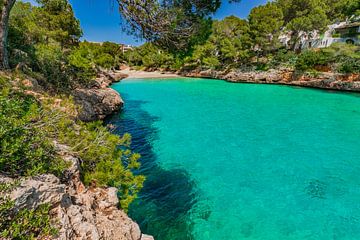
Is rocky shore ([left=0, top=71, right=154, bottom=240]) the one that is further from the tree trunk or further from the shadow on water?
the tree trunk

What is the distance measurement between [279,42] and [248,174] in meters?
36.9

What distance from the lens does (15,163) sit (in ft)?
9.58

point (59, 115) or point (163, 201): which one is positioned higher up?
point (59, 115)

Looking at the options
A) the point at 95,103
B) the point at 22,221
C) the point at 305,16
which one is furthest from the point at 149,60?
the point at 22,221

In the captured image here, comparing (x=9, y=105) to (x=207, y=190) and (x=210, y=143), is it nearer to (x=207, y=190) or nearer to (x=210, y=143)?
(x=207, y=190)

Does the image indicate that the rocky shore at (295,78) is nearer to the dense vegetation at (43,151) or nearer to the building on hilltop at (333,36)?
the building on hilltop at (333,36)

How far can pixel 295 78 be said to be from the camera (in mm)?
29922

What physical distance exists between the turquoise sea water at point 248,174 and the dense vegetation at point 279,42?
14.3m

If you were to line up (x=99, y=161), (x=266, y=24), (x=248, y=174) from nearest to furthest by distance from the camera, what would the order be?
(x=99, y=161), (x=248, y=174), (x=266, y=24)

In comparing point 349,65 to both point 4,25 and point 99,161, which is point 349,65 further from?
point 4,25

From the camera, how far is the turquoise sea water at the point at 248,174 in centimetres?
573

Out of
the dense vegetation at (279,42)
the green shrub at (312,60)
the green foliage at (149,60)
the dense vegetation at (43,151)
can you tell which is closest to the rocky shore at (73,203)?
the dense vegetation at (43,151)

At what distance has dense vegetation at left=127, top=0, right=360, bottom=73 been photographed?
27631 millimetres

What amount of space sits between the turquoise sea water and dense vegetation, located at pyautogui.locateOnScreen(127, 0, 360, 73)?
14334mm
